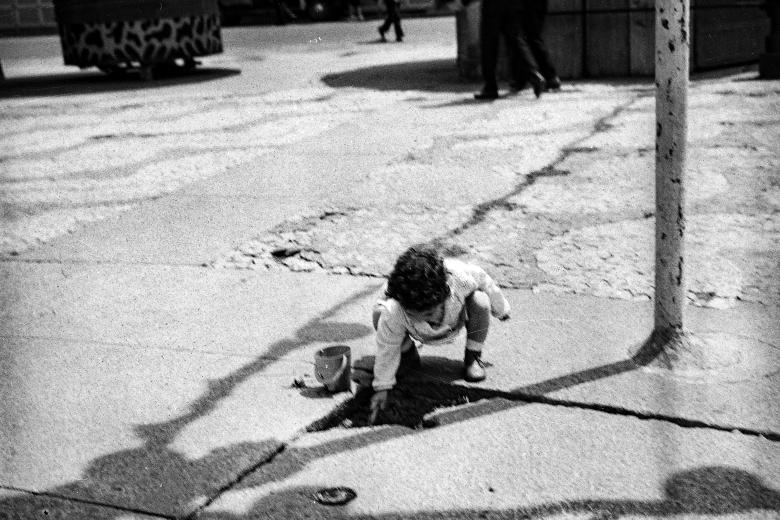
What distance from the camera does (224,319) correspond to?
4.05 meters

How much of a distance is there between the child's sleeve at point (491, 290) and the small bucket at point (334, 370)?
0.53m

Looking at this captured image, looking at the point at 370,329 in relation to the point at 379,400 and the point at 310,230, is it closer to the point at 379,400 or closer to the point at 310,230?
the point at 379,400

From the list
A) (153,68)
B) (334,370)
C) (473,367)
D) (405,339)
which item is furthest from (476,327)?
(153,68)

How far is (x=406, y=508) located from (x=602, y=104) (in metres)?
6.82

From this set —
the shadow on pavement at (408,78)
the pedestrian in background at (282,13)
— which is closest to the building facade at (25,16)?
the pedestrian in background at (282,13)

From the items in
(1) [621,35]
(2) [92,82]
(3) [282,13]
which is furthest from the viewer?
(3) [282,13]

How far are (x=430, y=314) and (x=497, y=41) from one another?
6783 millimetres

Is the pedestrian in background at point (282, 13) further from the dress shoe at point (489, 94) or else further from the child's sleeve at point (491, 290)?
the child's sleeve at point (491, 290)

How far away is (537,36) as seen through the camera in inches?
380

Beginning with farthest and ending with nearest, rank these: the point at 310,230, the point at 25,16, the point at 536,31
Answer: the point at 25,16, the point at 536,31, the point at 310,230

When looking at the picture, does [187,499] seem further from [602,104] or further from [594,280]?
[602,104]

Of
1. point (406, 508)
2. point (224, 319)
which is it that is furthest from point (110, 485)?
point (224, 319)

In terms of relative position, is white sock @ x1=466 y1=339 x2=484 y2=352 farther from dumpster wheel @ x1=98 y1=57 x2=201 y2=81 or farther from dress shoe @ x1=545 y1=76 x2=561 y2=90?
dumpster wheel @ x1=98 y1=57 x2=201 y2=81

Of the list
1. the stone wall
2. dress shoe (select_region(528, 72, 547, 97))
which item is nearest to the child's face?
dress shoe (select_region(528, 72, 547, 97))
